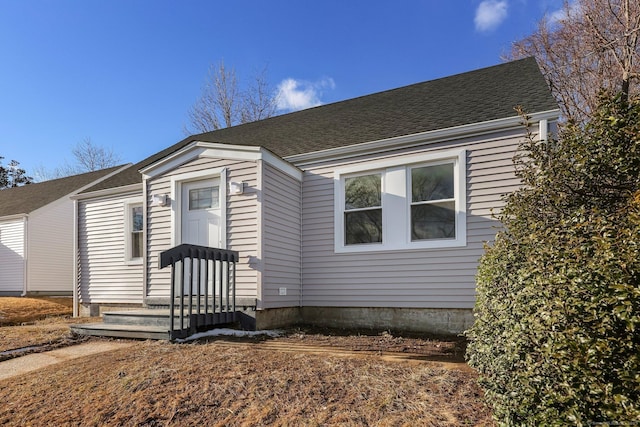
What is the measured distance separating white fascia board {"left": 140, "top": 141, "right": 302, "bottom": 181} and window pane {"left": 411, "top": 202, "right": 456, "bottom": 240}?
238cm

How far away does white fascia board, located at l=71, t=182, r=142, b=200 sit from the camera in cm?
927

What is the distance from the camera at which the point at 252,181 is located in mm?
6539

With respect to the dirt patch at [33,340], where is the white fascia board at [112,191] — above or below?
above

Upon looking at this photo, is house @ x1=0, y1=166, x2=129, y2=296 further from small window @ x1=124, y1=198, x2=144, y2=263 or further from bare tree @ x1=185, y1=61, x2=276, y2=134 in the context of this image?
bare tree @ x1=185, y1=61, x2=276, y2=134

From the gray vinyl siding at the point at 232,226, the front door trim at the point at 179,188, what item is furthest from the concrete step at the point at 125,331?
the front door trim at the point at 179,188

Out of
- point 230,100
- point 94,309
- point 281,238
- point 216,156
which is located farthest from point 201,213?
point 230,100

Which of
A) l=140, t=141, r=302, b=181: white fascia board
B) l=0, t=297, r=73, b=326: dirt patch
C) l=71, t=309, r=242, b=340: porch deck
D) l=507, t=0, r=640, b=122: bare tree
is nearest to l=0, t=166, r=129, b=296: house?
l=0, t=297, r=73, b=326: dirt patch

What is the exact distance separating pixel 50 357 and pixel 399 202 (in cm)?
551

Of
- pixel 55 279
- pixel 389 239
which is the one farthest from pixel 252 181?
pixel 55 279

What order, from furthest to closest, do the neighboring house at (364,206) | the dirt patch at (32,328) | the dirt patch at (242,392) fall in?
the neighboring house at (364,206)
the dirt patch at (32,328)
the dirt patch at (242,392)

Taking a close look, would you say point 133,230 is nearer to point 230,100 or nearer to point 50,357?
point 50,357

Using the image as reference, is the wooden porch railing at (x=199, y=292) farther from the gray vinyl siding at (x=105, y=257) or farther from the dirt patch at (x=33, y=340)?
the gray vinyl siding at (x=105, y=257)

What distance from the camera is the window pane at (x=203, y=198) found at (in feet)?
23.5

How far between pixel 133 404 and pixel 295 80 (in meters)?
18.7
